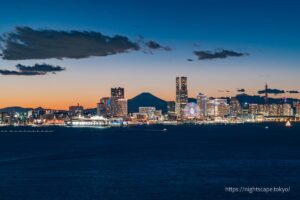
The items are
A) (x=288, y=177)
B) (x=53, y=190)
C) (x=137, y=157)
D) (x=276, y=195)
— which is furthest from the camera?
(x=137, y=157)

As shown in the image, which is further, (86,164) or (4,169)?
(86,164)

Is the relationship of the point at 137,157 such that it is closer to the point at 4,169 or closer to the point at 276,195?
the point at 4,169

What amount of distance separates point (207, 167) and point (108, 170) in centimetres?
1227

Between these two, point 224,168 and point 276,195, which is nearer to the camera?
point 276,195

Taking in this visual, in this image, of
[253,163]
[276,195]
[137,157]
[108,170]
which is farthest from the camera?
[137,157]

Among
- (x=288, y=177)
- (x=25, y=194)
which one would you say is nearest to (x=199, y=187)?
(x=288, y=177)

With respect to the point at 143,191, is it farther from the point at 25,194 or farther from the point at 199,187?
the point at 25,194

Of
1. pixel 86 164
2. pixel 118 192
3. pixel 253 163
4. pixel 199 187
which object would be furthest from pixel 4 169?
pixel 253 163

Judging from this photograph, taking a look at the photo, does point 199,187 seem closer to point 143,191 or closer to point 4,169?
point 143,191

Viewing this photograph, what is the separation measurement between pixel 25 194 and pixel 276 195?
71.2ft

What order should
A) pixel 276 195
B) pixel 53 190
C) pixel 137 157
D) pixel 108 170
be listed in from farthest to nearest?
pixel 137 157 → pixel 108 170 → pixel 53 190 → pixel 276 195

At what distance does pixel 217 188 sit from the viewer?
1945 inches

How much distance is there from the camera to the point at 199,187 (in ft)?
164

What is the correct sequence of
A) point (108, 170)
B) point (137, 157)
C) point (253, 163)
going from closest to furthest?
point (108, 170), point (253, 163), point (137, 157)
